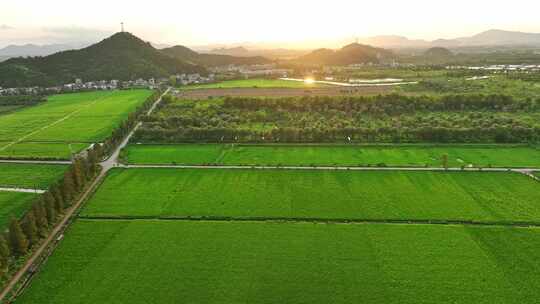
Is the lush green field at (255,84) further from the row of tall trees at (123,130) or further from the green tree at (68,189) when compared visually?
the green tree at (68,189)

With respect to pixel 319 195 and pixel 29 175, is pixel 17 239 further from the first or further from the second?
pixel 319 195

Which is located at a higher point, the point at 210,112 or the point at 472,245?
the point at 210,112

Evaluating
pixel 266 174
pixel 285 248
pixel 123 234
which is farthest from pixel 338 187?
pixel 123 234

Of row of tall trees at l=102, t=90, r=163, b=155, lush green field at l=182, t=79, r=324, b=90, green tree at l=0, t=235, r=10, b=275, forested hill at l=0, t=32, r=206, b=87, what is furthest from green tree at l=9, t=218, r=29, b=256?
forested hill at l=0, t=32, r=206, b=87

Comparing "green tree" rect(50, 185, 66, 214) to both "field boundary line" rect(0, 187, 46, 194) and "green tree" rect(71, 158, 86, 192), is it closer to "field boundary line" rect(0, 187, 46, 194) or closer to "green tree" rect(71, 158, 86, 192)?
"green tree" rect(71, 158, 86, 192)

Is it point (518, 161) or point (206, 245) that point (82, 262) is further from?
point (518, 161)

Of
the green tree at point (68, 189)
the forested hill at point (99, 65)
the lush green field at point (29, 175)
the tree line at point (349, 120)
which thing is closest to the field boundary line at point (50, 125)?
the lush green field at point (29, 175)

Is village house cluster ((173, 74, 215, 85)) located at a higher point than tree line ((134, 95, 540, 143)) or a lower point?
higher
